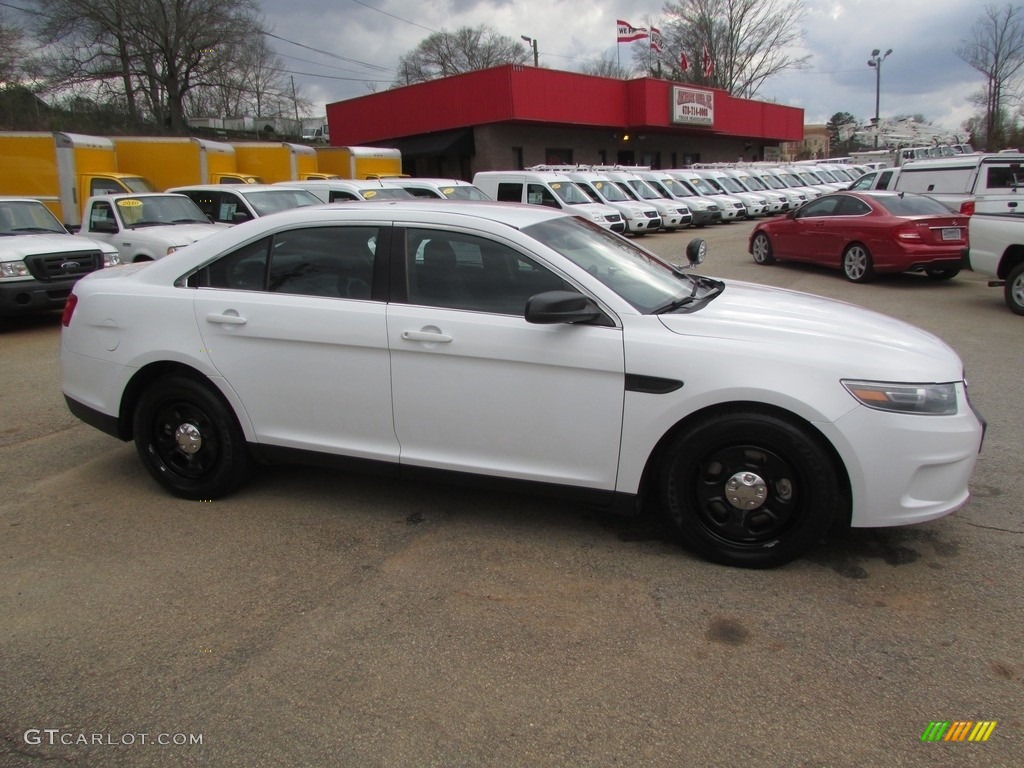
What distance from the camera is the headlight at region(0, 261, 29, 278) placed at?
29.5 ft

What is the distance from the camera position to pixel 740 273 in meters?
13.8

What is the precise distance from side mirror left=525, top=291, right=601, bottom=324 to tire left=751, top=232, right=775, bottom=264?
1263cm

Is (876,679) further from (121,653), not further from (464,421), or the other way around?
(121,653)

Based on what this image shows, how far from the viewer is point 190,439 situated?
167 inches

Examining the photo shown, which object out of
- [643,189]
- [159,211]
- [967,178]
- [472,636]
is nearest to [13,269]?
[159,211]

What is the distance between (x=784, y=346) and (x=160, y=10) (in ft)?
145

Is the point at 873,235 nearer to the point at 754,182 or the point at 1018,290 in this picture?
the point at 1018,290

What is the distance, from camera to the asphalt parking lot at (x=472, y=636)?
2.43 m

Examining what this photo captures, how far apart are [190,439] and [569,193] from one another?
58.1 feet

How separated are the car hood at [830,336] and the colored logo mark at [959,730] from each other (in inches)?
53.3

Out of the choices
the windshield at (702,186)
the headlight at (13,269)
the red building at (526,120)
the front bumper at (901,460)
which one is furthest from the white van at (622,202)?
the front bumper at (901,460)

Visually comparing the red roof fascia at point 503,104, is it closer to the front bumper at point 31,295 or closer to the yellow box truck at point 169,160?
the yellow box truck at point 169,160

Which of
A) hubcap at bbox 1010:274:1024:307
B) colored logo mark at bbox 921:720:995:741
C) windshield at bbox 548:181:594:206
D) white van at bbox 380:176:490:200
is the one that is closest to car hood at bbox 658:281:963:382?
colored logo mark at bbox 921:720:995:741

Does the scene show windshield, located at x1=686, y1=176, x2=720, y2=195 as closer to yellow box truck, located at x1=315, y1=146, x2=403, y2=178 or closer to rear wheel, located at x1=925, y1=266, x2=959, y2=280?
yellow box truck, located at x1=315, y1=146, x2=403, y2=178
